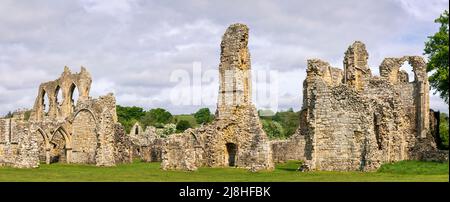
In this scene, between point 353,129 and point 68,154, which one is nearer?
point 353,129

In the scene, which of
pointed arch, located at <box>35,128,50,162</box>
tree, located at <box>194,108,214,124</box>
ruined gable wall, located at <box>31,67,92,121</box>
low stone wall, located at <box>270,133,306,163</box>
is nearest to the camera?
low stone wall, located at <box>270,133,306,163</box>

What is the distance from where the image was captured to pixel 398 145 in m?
32.3

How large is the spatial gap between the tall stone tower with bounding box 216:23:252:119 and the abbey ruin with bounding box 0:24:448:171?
5 centimetres

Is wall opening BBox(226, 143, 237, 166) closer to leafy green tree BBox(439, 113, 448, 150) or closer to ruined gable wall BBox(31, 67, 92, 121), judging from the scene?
leafy green tree BBox(439, 113, 448, 150)

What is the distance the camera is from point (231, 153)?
1416 inches

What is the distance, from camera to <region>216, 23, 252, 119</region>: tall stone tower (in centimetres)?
3491

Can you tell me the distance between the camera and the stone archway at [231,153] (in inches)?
1400

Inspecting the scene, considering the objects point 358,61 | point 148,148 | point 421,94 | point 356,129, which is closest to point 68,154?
point 148,148


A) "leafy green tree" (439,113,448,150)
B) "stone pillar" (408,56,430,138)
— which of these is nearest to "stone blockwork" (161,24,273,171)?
"stone pillar" (408,56,430,138)

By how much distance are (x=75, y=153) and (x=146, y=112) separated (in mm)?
65270

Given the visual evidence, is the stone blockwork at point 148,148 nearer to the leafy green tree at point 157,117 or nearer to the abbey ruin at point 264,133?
the abbey ruin at point 264,133

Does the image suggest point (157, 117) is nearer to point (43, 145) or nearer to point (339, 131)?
point (43, 145)

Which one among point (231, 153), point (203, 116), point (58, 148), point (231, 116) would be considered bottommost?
point (231, 153)
